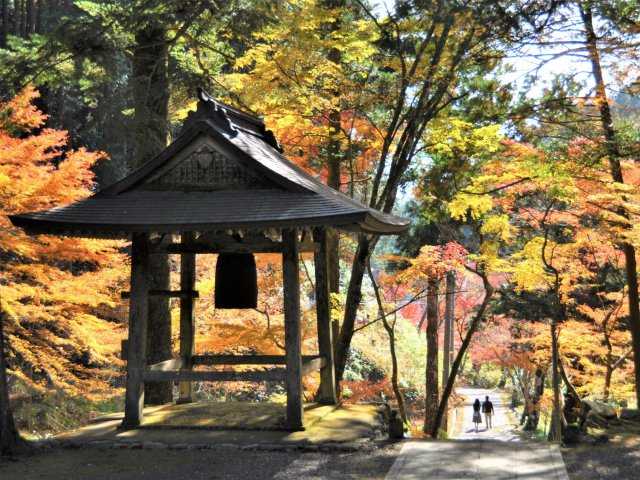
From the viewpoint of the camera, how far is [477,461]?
245 inches

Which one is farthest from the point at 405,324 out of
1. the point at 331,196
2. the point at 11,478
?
the point at 11,478

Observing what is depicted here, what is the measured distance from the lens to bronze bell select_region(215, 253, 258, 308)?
25.2ft

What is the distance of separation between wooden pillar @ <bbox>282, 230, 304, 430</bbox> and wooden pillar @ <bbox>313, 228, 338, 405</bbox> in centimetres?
139

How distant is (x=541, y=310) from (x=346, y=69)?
9331 millimetres

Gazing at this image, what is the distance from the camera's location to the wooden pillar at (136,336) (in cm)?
743

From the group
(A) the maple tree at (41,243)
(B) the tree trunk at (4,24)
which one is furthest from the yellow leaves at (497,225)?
(B) the tree trunk at (4,24)

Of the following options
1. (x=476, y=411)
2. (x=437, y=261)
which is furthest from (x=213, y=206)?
(x=476, y=411)

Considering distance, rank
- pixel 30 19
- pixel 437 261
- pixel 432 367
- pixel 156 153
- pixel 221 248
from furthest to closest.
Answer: pixel 30 19, pixel 432 367, pixel 437 261, pixel 156 153, pixel 221 248

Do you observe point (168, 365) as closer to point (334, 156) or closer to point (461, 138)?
point (334, 156)

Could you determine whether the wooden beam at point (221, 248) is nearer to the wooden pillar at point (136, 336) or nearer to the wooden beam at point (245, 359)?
the wooden pillar at point (136, 336)

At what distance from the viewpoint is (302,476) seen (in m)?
5.77

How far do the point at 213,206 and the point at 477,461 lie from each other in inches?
140

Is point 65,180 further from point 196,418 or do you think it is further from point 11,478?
point 11,478

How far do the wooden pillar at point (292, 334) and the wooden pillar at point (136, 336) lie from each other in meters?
1.59
